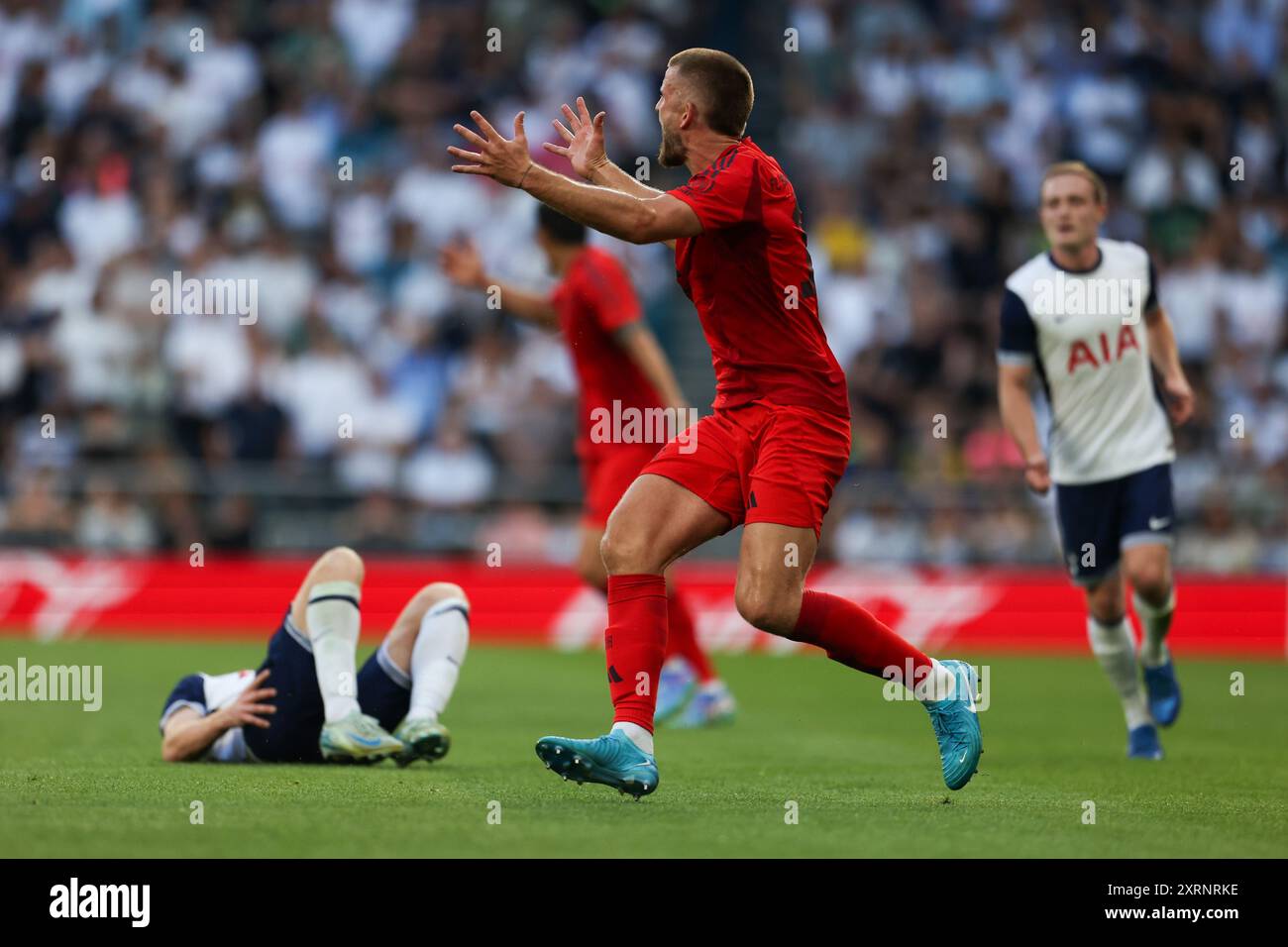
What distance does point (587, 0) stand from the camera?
70.8 ft

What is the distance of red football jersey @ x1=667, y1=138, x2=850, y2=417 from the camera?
→ 6.82 meters

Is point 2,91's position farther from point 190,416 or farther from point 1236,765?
point 1236,765

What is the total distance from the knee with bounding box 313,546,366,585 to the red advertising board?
8.99m

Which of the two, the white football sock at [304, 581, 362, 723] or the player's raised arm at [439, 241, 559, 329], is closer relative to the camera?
the white football sock at [304, 581, 362, 723]

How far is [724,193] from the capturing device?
6.61 meters

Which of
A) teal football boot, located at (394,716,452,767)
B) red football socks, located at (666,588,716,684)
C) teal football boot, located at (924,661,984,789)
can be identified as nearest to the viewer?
teal football boot, located at (924,661,984,789)

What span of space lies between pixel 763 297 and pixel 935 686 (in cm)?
161

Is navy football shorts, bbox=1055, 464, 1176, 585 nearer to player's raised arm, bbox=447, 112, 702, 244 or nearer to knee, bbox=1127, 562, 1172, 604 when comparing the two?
knee, bbox=1127, 562, 1172, 604

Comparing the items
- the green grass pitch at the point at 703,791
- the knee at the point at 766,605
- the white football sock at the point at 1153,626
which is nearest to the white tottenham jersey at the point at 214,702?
the green grass pitch at the point at 703,791

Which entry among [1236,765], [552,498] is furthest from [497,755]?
[552,498]

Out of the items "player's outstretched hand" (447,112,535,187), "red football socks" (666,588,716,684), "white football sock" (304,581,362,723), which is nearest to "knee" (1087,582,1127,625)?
"red football socks" (666,588,716,684)

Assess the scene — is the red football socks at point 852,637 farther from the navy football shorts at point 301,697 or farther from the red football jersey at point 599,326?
the red football jersey at point 599,326

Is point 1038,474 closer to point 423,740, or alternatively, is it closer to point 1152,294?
point 1152,294
